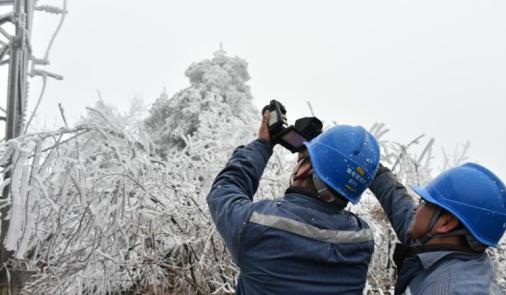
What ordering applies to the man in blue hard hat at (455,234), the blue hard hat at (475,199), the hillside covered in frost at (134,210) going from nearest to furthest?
the man in blue hard hat at (455,234) < the blue hard hat at (475,199) < the hillside covered in frost at (134,210)

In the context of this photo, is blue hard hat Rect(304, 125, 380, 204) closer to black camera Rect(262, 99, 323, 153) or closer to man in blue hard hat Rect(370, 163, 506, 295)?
black camera Rect(262, 99, 323, 153)

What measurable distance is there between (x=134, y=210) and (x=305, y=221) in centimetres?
269

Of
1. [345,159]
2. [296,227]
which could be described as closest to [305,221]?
[296,227]

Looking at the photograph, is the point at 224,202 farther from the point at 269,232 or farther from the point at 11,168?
the point at 11,168

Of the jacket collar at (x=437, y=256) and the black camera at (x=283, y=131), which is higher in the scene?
the black camera at (x=283, y=131)

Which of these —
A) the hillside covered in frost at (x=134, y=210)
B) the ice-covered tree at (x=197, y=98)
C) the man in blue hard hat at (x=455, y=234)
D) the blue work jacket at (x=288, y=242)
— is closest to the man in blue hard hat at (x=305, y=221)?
the blue work jacket at (x=288, y=242)

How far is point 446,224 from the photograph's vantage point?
75.3 inches

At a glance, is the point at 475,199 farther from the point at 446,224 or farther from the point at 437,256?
the point at 437,256

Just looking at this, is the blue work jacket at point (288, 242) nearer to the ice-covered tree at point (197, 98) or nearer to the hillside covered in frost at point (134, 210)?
the hillside covered in frost at point (134, 210)

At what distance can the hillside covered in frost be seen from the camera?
3.82 metres

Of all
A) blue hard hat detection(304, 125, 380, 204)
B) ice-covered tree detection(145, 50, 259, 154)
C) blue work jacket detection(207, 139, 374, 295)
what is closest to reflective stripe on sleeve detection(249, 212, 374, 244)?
blue work jacket detection(207, 139, 374, 295)

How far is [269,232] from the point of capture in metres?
1.78

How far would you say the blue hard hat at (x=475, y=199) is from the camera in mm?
1856

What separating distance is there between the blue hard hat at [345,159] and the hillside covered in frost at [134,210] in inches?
80.4
